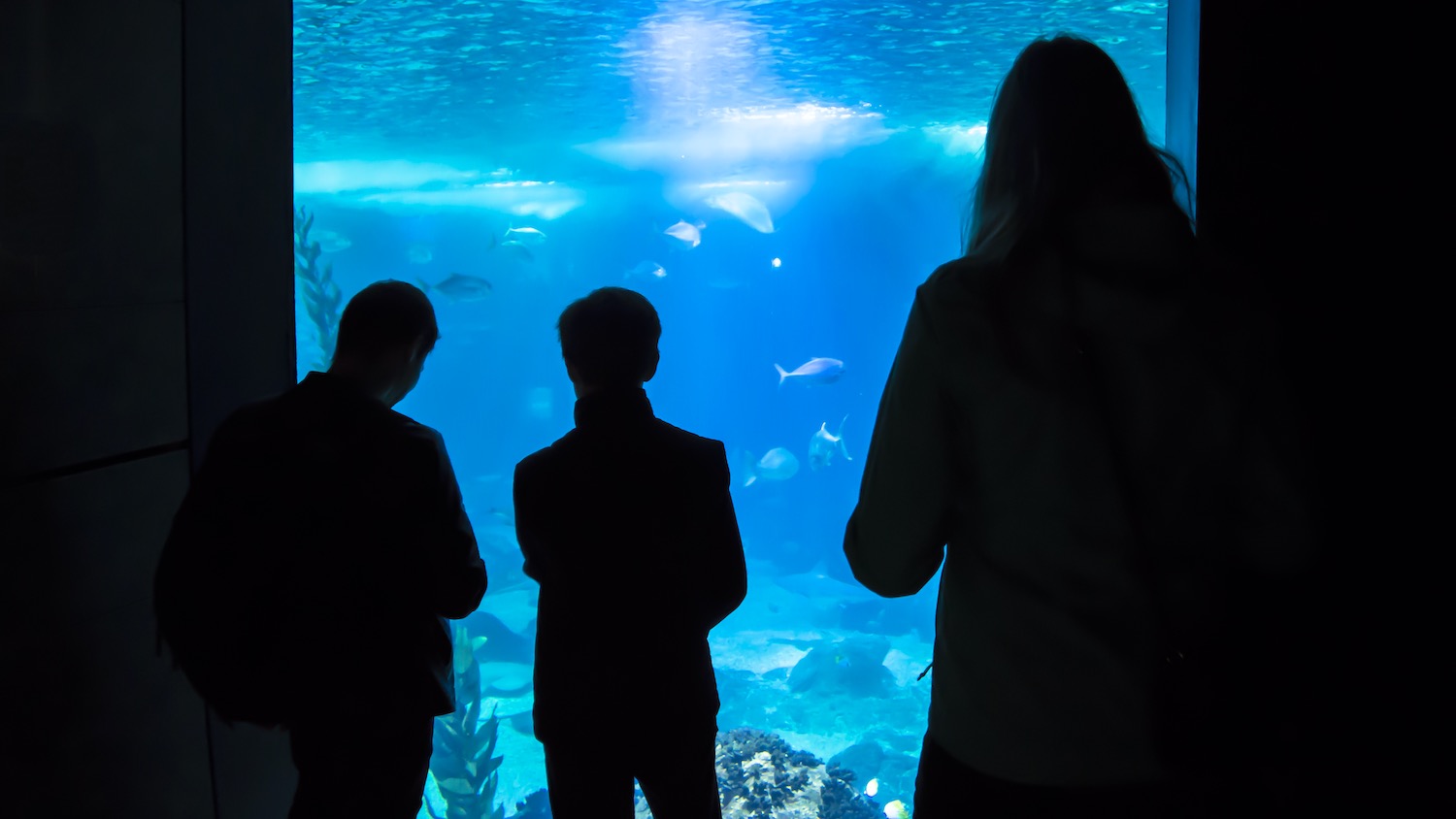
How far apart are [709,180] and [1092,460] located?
82.8ft

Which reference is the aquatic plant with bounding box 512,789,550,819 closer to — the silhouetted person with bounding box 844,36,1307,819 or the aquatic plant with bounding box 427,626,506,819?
the aquatic plant with bounding box 427,626,506,819

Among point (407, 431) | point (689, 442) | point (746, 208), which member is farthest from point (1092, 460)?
point (746, 208)

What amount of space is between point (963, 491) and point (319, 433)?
→ 1378 mm

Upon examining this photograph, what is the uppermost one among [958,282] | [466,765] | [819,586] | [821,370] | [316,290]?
[958,282]

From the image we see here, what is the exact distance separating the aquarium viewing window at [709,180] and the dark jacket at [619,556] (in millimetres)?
708

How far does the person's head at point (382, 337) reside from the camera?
1972 millimetres

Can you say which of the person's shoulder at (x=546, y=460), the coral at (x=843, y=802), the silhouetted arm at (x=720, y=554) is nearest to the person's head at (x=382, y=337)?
the person's shoulder at (x=546, y=460)

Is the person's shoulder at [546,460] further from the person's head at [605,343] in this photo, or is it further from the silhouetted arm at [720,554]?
the silhouetted arm at [720,554]

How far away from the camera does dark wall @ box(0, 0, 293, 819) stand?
1736 millimetres

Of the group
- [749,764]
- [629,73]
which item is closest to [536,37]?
[629,73]

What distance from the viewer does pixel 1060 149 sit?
56.5 inches

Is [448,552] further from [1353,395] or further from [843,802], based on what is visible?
[843,802]

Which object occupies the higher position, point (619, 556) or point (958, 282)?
point (958, 282)

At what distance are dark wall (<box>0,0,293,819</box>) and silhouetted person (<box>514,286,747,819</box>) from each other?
3.19ft
